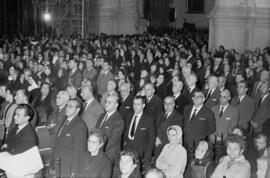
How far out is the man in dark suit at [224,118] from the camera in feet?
30.8

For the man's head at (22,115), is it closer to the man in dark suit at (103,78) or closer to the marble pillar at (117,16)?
the man in dark suit at (103,78)

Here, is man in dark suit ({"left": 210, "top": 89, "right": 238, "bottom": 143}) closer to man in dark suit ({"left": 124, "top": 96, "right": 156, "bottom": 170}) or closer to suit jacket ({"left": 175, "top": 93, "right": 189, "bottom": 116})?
suit jacket ({"left": 175, "top": 93, "right": 189, "bottom": 116})

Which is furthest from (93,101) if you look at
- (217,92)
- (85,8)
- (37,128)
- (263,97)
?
(85,8)

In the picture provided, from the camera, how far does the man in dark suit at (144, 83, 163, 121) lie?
1016cm

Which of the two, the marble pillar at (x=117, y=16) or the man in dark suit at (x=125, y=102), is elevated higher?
the marble pillar at (x=117, y=16)

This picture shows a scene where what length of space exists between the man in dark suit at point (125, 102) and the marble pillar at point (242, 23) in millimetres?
11590

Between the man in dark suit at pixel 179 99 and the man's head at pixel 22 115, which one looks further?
the man in dark suit at pixel 179 99

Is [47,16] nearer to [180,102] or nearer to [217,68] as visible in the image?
[217,68]

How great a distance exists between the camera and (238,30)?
831 inches

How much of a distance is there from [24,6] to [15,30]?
1.51m

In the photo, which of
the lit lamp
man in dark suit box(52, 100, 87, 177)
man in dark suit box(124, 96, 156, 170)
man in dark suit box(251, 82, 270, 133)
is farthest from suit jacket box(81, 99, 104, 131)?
the lit lamp

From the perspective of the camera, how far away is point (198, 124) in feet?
29.2

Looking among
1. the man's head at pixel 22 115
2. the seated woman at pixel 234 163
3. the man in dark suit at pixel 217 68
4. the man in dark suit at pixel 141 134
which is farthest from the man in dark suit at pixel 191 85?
the man's head at pixel 22 115

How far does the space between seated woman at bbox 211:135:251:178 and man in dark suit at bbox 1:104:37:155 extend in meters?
2.47
